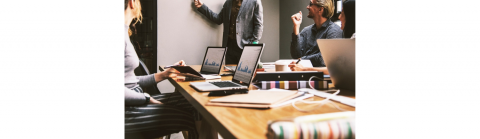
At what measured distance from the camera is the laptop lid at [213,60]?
6.86 ft

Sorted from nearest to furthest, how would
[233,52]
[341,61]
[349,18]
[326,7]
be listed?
[341,61] < [349,18] < [326,7] < [233,52]

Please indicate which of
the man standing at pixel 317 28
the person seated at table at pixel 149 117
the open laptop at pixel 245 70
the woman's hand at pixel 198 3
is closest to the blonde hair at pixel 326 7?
the man standing at pixel 317 28

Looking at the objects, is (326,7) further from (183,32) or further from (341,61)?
(183,32)

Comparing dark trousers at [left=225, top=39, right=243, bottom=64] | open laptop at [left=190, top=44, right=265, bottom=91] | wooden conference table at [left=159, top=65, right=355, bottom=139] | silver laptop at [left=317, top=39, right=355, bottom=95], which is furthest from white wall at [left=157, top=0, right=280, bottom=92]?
wooden conference table at [left=159, top=65, right=355, bottom=139]

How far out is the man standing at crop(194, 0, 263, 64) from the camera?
364 cm

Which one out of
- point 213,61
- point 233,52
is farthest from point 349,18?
point 233,52

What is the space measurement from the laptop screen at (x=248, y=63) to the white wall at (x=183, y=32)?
2.55 meters

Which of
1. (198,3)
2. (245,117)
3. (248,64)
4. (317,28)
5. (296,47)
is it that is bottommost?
(245,117)

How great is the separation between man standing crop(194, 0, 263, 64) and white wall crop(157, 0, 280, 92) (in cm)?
12

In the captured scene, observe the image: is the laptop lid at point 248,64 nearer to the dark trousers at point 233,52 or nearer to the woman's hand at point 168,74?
the woman's hand at point 168,74

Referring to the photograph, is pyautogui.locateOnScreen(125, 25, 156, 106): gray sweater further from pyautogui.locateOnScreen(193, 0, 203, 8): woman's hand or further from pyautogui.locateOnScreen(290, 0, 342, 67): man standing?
pyautogui.locateOnScreen(193, 0, 203, 8): woman's hand

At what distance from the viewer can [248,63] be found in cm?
128

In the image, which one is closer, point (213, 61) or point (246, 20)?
point (213, 61)

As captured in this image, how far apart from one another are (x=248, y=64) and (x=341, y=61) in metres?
0.41
